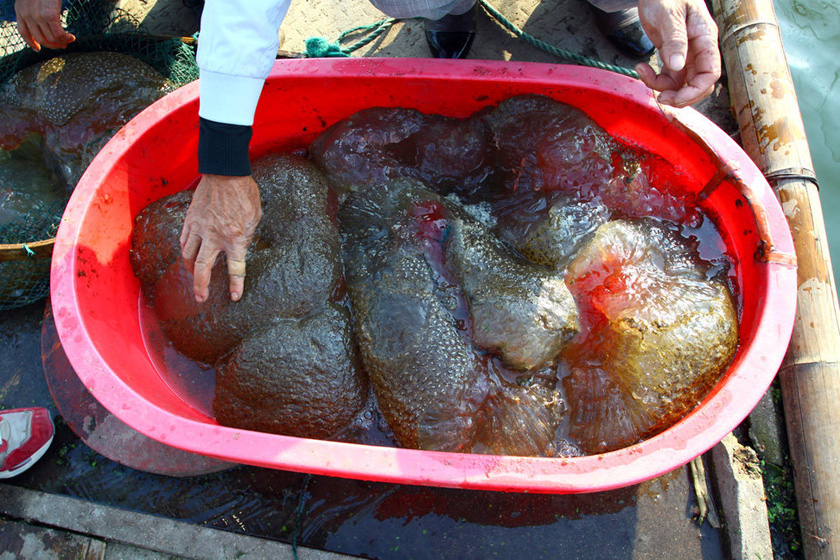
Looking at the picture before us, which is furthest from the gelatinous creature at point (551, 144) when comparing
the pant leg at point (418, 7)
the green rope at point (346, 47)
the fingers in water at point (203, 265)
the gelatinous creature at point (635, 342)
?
the fingers in water at point (203, 265)

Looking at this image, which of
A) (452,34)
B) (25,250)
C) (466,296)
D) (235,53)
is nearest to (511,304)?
(466,296)

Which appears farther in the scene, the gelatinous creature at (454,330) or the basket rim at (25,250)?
→ the basket rim at (25,250)

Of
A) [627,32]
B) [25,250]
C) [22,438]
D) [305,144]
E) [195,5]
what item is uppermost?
[627,32]

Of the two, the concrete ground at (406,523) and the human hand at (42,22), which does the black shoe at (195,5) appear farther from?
the concrete ground at (406,523)

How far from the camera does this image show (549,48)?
2.65m

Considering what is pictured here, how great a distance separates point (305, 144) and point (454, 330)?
4.13 ft

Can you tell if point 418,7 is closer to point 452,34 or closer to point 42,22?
point 452,34

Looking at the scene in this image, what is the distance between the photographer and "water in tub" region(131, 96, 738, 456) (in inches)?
70.8

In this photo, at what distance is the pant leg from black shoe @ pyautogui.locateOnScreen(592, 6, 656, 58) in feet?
2.89

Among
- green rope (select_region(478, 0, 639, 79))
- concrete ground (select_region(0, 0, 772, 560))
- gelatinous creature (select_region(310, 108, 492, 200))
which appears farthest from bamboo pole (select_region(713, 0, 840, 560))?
gelatinous creature (select_region(310, 108, 492, 200))

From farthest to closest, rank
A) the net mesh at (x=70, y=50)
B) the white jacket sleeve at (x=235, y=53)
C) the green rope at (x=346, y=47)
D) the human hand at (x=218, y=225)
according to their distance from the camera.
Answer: the green rope at (x=346, y=47), the net mesh at (x=70, y=50), the human hand at (x=218, y=225), the white jacket sleeve at (x=235, y=53)

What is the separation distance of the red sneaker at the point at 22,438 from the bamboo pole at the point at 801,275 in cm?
317

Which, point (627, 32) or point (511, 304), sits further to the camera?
point (627, 32)

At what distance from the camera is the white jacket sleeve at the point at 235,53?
1.46 meters
